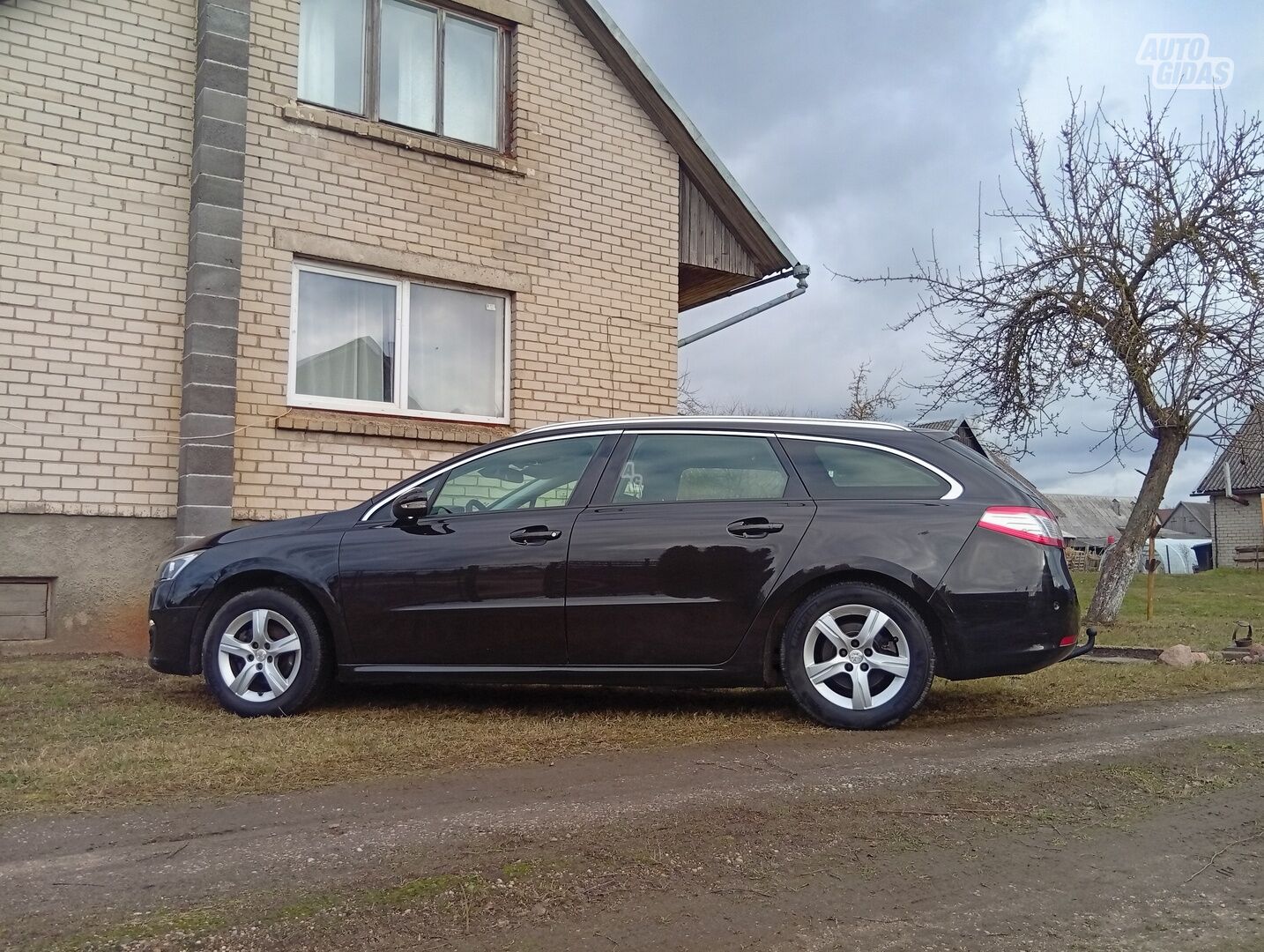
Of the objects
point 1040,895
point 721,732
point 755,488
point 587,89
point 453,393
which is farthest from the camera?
point 587,89

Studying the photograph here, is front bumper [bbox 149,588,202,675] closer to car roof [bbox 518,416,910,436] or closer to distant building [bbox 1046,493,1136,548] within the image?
car roof [bbox 518,416,910,436]

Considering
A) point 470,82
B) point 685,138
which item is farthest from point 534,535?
point 685,138

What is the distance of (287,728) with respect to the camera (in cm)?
552

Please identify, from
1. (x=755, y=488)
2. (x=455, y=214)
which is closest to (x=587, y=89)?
(x=455, y=214)

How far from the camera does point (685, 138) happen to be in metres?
11.9

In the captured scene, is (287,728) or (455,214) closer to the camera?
(287,728)

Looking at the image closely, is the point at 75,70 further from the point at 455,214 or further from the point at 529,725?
the point at 529,725

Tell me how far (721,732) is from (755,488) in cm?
126

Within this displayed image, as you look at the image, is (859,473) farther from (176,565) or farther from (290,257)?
(290,257)

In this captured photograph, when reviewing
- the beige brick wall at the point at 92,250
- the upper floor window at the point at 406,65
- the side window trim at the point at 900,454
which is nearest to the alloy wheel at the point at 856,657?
the side window trim at the point at 900,454

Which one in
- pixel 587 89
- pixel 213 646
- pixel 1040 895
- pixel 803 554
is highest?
pixel 587 89

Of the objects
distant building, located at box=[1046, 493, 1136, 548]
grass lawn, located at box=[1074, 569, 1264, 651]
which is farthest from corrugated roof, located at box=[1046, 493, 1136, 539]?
grass lawn, located at box=[1074, 569, 1264, 651]

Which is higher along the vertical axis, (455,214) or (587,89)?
(587,89)

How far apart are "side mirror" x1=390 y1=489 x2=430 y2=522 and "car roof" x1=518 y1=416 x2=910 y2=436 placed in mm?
786
